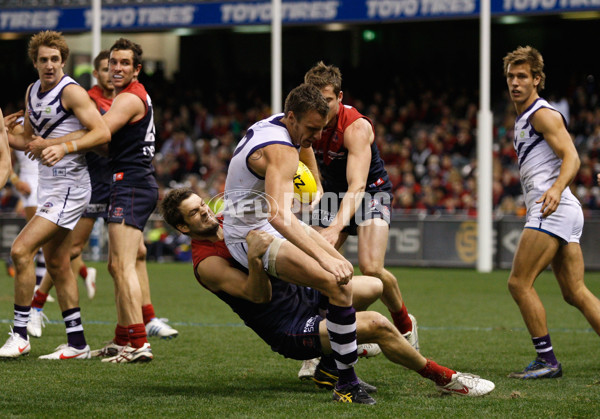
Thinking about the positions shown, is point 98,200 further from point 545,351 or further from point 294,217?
point 545,351

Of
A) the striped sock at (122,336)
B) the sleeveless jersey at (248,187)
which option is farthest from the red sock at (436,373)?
the striped sock at (122,336)

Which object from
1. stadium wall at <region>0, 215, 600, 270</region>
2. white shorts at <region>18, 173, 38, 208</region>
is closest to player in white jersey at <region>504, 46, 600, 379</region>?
white shorts at <region>18, 173, 38, 208</region>

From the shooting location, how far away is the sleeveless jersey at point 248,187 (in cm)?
541

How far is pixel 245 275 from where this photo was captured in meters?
5.63

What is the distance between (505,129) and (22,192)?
14.2 meters

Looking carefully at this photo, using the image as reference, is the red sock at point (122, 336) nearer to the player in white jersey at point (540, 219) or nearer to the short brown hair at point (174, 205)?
the short brown hair at point (174, 205)

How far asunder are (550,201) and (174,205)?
8.26 ft

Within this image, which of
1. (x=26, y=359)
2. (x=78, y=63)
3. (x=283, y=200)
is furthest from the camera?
(x=78, y=63)

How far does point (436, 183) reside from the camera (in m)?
21.2

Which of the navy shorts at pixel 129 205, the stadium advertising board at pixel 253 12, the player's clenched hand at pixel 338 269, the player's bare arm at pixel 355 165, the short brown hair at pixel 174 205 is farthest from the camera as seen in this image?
the stadium advertising board at pixel 253 12

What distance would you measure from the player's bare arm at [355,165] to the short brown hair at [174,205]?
1.04 m

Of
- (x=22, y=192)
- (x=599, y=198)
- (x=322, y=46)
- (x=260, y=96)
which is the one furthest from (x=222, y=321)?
(x=322, y=46)

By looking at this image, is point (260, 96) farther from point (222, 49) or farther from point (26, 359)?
point (26, 359)

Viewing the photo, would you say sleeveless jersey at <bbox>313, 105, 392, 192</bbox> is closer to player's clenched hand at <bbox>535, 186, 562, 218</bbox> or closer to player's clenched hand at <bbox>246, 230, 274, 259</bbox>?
player's clenched hand at <bbox>535, 186, 562, 218</bbox>
